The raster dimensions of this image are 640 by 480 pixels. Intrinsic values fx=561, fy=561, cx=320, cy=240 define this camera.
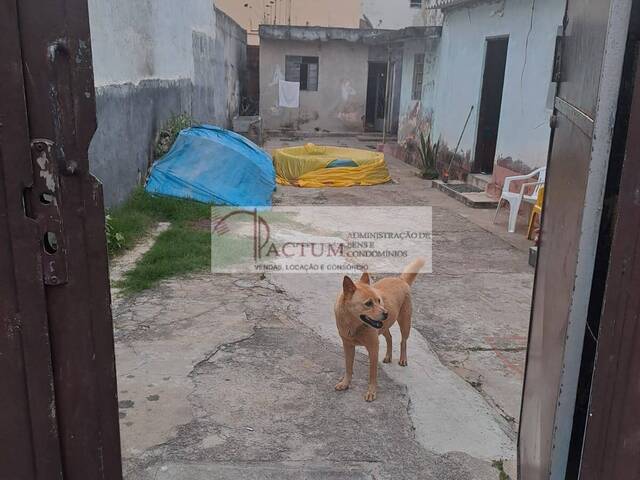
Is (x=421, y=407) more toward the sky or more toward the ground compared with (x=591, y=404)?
more toward the ground

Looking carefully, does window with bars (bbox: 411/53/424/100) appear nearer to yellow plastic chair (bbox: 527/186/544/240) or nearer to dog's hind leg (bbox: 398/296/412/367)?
yellow plastic chair (bbox: 527/186/544/240)

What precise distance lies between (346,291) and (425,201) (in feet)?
A: 20.6

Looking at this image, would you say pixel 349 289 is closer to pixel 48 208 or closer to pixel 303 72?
pixel 48 208

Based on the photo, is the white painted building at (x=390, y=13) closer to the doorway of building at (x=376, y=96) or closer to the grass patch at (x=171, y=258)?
the doorway of building at (x=376, y=96)

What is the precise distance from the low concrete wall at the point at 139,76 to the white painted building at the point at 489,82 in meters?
4.84

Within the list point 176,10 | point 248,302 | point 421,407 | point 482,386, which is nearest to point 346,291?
point 421,407

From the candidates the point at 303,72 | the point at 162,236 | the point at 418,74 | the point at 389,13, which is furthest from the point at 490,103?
the point at 389,13

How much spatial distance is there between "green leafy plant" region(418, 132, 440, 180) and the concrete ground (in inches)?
235

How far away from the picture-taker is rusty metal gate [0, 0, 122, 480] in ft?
3.27

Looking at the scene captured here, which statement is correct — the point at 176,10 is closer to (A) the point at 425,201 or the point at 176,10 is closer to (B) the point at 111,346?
(A) the point at 425,201

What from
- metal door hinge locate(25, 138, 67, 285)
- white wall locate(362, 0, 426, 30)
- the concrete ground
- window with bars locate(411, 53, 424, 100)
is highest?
white wall locate(362, 0, 426, 30)

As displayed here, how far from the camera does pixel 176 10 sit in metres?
9.66

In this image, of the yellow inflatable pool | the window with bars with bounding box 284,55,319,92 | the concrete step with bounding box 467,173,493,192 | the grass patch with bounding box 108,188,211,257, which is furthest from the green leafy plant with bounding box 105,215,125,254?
the window with bars with bounding box 284,55,319,92

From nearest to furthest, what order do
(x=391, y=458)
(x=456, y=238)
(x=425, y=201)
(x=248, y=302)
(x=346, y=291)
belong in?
(x=391, y=458), (x=346, y=291), (x=248, y=302), (x=456, y=238), (x=425, y=201)
